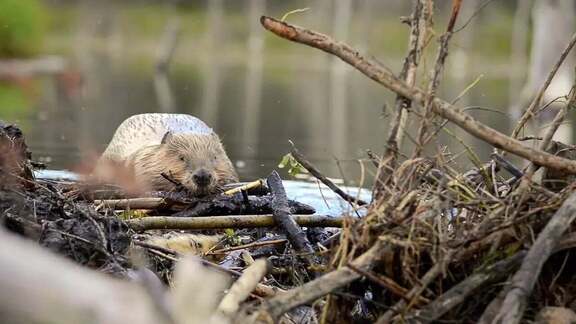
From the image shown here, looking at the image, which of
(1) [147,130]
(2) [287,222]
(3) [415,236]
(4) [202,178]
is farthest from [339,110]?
(3) [415,236]

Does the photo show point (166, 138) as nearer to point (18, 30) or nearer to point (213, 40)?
point (18, 30)

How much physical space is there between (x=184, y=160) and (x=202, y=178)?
65 centimetres

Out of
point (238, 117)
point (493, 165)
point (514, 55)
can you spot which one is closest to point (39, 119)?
point (238, 117)

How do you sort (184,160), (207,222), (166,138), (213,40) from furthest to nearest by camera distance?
(213,40) → (166,138) → (184,160) → (207,222)

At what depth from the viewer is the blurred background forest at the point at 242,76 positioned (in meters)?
15.1

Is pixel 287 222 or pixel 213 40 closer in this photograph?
pixel 287 222

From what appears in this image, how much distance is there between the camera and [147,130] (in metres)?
8.61

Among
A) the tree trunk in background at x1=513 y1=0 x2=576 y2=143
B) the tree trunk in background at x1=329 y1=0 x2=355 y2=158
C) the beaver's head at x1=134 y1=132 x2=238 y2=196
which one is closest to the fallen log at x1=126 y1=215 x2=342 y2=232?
the beaver's head at x1=134 y1=132 x2=238 y2=196

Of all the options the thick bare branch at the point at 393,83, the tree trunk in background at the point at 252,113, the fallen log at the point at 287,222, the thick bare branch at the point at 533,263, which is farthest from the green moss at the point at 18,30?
the thick bare branch at the point at 533,263

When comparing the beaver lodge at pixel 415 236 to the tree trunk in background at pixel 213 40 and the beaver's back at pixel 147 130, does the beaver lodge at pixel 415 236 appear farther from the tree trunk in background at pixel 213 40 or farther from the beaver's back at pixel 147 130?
the tree trunk in background at pixel 213 40

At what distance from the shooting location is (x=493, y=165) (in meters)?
4.52

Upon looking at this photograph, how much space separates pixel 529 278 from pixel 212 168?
402cm

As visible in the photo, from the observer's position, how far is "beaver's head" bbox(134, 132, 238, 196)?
7383 millimetres

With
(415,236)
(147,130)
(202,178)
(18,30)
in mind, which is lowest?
(18,30)
